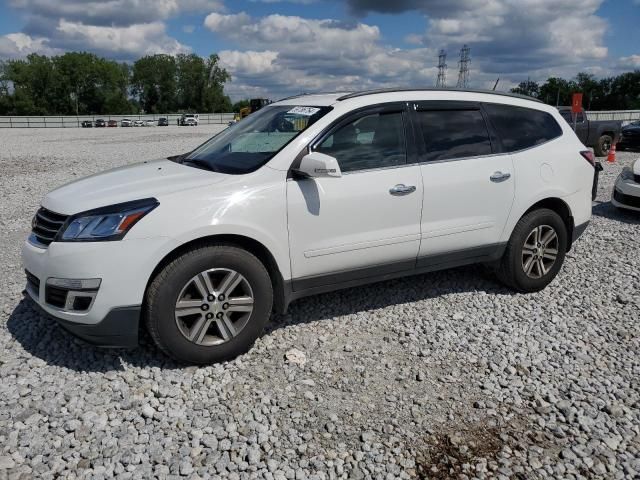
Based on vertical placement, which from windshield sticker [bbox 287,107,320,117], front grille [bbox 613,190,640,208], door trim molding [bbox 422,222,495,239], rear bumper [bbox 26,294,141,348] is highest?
windshield sticker [bbox 287,107,320,117]

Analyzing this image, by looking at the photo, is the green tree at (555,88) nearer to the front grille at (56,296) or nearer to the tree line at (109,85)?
the tree line at (109,85)

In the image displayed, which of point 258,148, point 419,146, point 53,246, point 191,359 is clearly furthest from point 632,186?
point 53,246

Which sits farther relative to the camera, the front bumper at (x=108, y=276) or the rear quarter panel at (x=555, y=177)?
the rear quarter panel at (x=555, y=177)

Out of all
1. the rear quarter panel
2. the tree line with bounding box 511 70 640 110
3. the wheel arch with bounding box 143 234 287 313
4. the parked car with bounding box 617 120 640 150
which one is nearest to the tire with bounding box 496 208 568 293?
the rear quarter panel

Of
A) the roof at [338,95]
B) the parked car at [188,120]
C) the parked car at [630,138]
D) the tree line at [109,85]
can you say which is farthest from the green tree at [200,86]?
the roof at [338,95]

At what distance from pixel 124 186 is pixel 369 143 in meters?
1.82

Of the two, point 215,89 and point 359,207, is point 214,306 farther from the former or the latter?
point 215,89

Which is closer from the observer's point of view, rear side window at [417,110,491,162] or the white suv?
the white suv

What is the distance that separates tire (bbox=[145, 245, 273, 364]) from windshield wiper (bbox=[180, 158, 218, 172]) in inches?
30.4

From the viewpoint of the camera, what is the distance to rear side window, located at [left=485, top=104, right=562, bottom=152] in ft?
16.0

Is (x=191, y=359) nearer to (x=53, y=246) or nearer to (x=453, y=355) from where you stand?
(x=53, y=246)

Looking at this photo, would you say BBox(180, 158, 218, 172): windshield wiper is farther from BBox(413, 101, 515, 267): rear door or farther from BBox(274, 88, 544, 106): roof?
BBox(413, 101, 515, 267): rear door

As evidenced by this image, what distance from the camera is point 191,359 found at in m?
3.68

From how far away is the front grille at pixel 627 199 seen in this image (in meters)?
8.41
